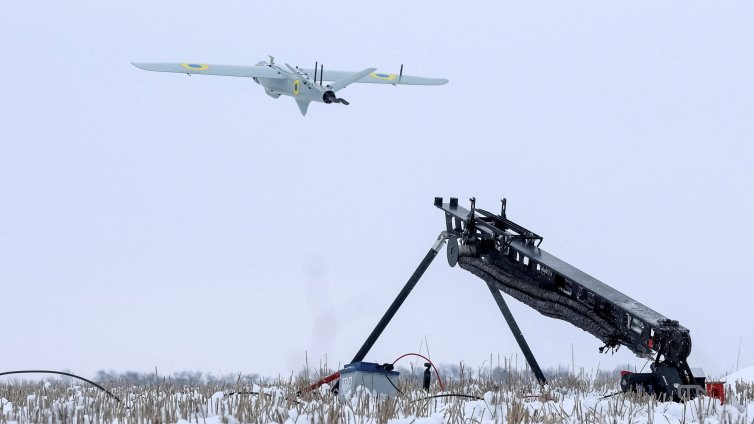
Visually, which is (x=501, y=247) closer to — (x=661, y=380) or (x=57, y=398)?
(x=661, y=380)

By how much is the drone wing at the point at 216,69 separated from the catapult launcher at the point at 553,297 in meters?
14.6

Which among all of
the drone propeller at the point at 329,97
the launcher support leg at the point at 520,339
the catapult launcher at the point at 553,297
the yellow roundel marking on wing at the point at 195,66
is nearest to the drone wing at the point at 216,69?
the yellow roundel marking on wing at the point at 195,66

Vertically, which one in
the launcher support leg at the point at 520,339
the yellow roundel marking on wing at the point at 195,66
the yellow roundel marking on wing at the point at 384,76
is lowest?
the launcher support leg at the point at 520,339

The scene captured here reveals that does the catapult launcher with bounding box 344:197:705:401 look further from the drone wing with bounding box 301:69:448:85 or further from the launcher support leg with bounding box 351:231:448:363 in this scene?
the drone wing with bounding box 301:69:448:85

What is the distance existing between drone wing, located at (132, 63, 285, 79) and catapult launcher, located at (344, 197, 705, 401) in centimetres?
1461

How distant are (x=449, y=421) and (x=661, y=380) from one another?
12.9 feet

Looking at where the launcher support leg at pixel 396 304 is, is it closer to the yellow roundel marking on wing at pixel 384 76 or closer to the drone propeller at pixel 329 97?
the drone propeller at pixel 329 97

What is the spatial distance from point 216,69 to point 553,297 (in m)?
18.5

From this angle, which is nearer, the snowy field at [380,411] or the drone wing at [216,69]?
the snowy field at [380,411]

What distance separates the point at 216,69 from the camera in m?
28.0

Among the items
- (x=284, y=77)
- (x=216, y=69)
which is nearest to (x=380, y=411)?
(x=216, y=69)

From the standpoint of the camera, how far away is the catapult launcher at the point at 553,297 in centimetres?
1011

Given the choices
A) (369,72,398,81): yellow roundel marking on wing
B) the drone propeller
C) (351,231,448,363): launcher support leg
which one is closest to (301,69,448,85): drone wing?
(369,72,398,81): yellow roundel marking on wing

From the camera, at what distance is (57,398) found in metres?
10.5
